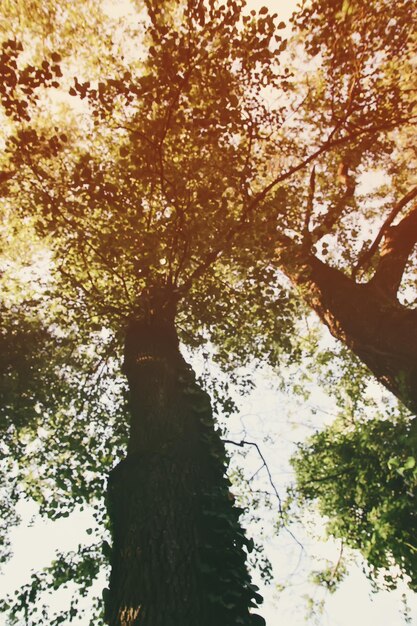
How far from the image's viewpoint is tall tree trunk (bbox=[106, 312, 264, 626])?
3494mm

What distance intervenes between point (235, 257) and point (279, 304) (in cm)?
234

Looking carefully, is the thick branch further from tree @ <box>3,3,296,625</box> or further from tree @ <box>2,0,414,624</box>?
tree @ <box>3,3,296,625</box>

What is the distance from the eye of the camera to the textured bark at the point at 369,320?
750 cm

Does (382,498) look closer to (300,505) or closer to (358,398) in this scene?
(300,505)

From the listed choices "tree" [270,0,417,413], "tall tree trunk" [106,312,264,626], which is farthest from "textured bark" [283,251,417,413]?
"tall tree trunk" [106,312,264,626]

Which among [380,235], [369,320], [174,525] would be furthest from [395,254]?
[174,525]

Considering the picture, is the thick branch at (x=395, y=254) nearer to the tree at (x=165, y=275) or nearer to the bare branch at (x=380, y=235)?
the bare branch at (x=380, y=235)

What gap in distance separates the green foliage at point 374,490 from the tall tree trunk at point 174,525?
2645 mm

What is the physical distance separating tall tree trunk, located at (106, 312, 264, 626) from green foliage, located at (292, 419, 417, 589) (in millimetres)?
2645

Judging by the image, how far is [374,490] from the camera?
696 cm

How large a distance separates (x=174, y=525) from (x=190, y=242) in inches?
225

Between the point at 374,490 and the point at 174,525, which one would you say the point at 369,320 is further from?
the point at 174,525

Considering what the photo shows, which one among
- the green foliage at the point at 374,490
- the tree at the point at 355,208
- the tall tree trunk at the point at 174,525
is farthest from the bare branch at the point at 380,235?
the tall tree trunk at the point at 174,525

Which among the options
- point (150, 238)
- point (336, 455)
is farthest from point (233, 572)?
point (150, 238)
